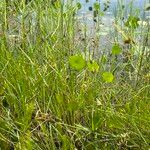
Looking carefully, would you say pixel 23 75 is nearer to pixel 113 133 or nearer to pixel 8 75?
pixel 8 75

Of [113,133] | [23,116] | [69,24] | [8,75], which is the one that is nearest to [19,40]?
[69,24]

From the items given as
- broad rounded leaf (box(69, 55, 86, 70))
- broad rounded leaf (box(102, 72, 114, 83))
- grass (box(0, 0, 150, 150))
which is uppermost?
broad rounded leaf (box(69, 55, 86, 70))

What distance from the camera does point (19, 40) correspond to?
6.86 feet

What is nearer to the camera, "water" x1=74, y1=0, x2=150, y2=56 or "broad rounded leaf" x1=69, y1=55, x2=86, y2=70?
"broad rounded leaf" x1=69, y1=55, x2=86, y2=70

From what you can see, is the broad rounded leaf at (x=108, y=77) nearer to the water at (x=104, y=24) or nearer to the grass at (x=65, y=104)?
the grass at (x=65, y=104)

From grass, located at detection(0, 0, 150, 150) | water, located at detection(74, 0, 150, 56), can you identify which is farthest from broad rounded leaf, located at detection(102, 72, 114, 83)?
water, located at detection(74, 0, 150, 56)

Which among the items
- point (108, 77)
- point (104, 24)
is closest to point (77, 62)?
point (108, 77)

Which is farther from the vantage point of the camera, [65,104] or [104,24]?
[104,24]

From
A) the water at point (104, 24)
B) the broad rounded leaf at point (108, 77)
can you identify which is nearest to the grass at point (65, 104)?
the broad rounded leaf at point (108, 77)

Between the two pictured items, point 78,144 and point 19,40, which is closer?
point 78,144

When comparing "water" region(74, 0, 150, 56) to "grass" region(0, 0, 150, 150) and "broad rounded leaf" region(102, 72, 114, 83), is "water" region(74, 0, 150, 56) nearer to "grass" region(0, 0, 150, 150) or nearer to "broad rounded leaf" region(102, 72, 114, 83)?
"grass" region(0, 0, 150, 150)

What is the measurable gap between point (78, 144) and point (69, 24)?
74cm

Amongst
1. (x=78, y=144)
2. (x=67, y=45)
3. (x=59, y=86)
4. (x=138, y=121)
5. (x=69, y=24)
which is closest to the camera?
(x=138, y=121)

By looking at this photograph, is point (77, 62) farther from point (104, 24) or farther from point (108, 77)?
point (104, 24)
